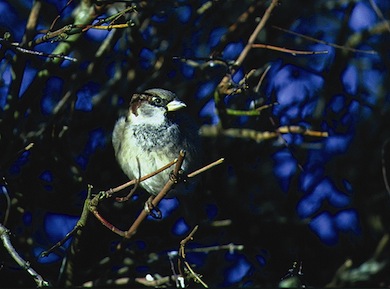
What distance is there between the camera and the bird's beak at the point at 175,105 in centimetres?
400

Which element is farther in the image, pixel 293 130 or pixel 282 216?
pixel 282 216

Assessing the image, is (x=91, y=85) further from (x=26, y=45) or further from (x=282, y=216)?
(x=282, y=216)

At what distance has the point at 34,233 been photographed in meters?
3.92

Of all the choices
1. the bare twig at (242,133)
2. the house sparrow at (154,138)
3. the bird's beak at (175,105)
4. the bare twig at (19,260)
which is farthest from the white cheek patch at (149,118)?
the bare twig at (19,260)

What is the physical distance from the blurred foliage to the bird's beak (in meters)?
0.20

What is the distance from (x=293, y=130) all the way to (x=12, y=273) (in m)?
1.69

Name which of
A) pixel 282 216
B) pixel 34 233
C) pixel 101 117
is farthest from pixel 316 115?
pixel 34 233

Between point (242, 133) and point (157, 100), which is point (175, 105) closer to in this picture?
point (157, 100)

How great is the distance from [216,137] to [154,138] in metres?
0.38

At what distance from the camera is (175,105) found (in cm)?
404

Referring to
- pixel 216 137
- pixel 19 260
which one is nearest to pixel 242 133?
pixel 216 137

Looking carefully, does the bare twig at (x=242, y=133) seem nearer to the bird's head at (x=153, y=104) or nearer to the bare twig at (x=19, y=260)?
the bird's head at (x=153, y=104)

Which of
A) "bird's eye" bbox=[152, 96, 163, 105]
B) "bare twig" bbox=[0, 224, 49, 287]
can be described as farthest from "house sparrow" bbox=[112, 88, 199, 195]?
"bare twig" bbox=[0, 224, 49, 287]

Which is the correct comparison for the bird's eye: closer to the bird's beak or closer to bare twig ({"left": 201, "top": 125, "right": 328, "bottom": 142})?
the bird's beak
